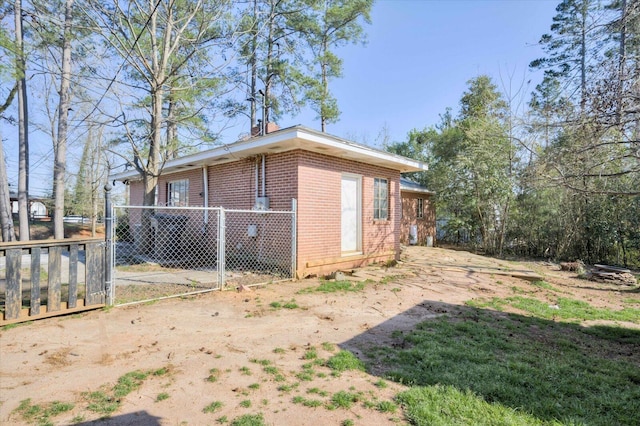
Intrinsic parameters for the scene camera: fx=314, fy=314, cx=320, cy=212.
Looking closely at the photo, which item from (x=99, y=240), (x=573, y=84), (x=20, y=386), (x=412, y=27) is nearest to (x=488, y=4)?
(x=412, y=27)

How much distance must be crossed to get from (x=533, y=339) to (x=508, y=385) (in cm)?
159

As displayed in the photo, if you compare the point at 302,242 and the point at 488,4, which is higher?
the point at 488,4

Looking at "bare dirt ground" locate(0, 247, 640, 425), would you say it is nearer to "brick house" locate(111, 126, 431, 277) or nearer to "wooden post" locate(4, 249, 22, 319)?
"wooden post" locate(4, 249, 22, 319)

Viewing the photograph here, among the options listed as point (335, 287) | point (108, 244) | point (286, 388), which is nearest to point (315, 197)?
point (335, 287)

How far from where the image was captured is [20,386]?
2465 millimetres

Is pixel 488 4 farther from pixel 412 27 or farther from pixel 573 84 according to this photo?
pixel 573 84

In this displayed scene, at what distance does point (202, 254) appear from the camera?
31.5ft

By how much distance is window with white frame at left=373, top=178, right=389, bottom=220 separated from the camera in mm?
9141

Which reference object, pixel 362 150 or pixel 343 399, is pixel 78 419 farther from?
pixel 362 150

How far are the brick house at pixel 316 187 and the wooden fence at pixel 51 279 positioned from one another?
3626 mm

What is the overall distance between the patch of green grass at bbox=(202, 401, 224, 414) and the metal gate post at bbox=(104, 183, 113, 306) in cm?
303

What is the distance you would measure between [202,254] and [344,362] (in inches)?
302

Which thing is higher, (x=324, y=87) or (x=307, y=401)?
(x=324, y=87)

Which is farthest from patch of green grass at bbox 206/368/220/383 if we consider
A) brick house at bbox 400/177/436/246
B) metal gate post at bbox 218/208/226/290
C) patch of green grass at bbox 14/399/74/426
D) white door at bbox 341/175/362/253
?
brick house at bbox 400/177/436/246
